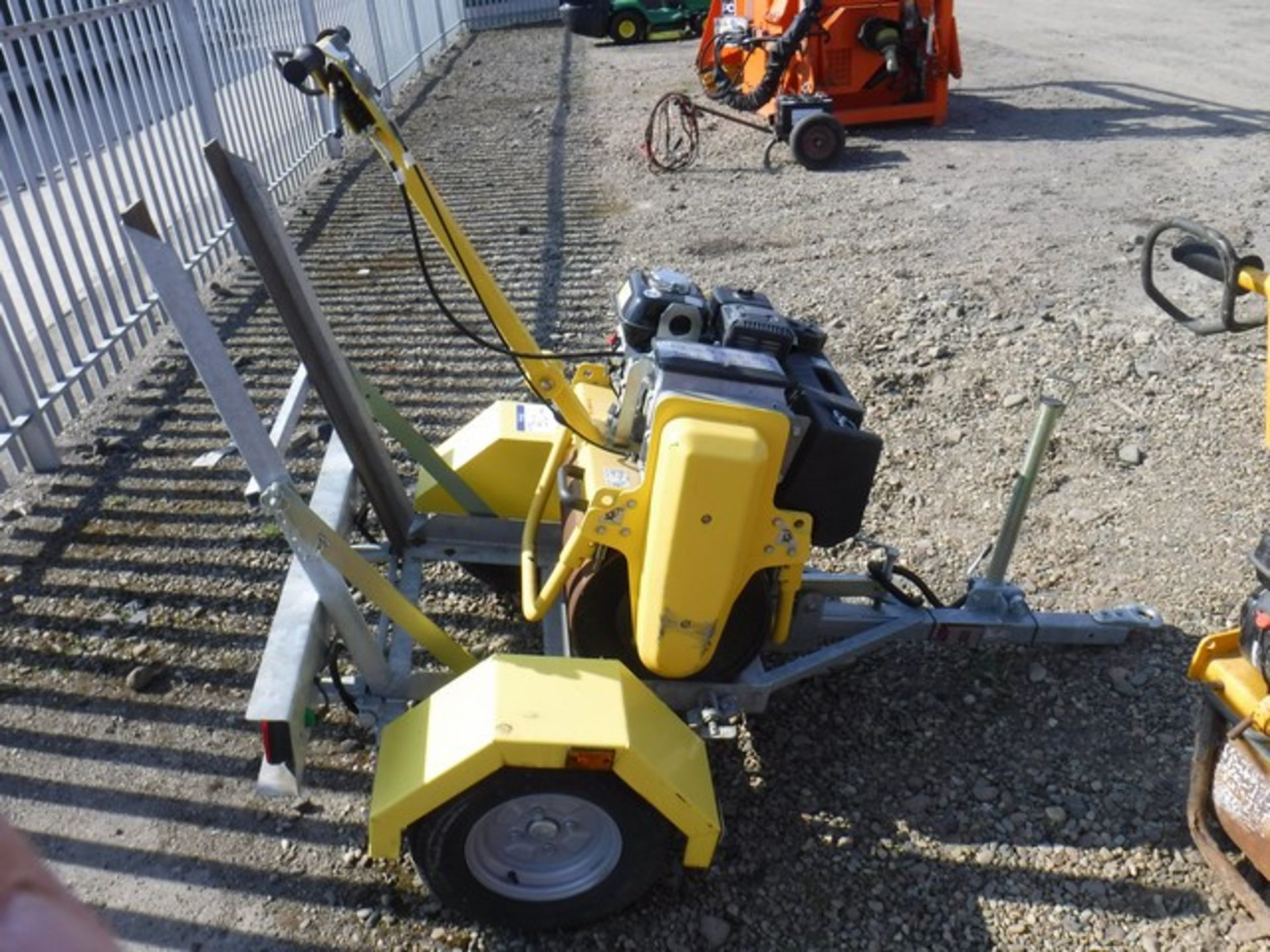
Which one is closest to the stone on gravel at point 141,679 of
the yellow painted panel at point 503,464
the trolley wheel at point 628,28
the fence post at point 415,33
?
the yellow painted panel at point 503,464

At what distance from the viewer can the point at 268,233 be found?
2.48m

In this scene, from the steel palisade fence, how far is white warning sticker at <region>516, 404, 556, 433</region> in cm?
246

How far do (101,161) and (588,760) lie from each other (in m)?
4.62

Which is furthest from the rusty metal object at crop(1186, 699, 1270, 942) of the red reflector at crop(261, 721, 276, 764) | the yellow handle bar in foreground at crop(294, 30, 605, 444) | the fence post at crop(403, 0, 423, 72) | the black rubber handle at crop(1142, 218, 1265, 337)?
the fence post at crop(403, 0, 423, 72)

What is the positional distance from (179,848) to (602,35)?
16366mm

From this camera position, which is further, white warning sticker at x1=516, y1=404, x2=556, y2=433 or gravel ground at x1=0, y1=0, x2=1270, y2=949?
white warning sticker at x1=516, y1=404, x2=556, y2=433

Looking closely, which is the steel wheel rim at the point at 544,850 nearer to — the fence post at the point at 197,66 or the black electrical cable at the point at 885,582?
the black electrical cable at the point at 885,582

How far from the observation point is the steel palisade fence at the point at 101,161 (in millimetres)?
4543

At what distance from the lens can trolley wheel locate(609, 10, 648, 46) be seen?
651 inches

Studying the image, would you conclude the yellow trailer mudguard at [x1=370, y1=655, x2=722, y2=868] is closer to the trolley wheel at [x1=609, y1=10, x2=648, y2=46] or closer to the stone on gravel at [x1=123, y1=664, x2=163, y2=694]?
→ the stone on gravel at [x1=123, y1=664, x2=163, y2=694]

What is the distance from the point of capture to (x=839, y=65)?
949 cm

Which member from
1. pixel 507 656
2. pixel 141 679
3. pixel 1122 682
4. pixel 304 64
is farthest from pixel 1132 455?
pixel 141 679

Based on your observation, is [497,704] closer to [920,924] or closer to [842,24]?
[920,924]

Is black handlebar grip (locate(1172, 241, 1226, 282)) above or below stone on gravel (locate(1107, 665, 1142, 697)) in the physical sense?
above
